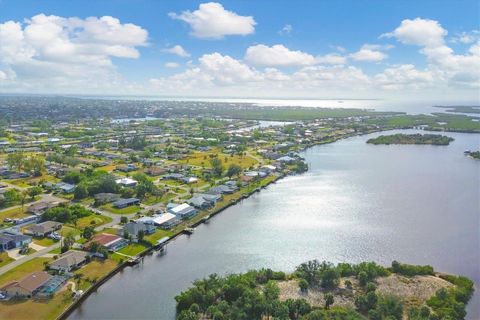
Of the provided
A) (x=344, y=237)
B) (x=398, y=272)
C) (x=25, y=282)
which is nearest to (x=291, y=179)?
(x=344, y=237)

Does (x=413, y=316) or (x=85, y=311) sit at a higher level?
(x=413, y=316)

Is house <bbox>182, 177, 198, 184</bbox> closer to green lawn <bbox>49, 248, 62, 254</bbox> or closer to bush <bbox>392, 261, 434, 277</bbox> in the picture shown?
green lawn <bbox>49, 248, 62, 254</bbox>

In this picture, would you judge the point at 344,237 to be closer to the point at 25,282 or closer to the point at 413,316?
the point at 413,316

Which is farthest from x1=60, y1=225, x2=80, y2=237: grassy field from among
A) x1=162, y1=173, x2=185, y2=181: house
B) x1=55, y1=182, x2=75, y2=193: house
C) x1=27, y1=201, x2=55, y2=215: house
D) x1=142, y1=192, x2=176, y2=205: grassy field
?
x1=162, y1=173, x2=185, y2=181: house

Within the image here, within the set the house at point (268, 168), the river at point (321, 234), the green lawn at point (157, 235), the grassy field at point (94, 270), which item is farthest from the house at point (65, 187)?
the house at point (268, 168)

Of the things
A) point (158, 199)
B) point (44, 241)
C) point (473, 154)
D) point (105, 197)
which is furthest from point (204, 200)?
point (473, 154)

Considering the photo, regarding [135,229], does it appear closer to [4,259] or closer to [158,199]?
[4,259]

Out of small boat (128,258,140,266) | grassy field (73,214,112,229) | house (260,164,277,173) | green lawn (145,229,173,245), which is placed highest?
house (260,164,277,173)
